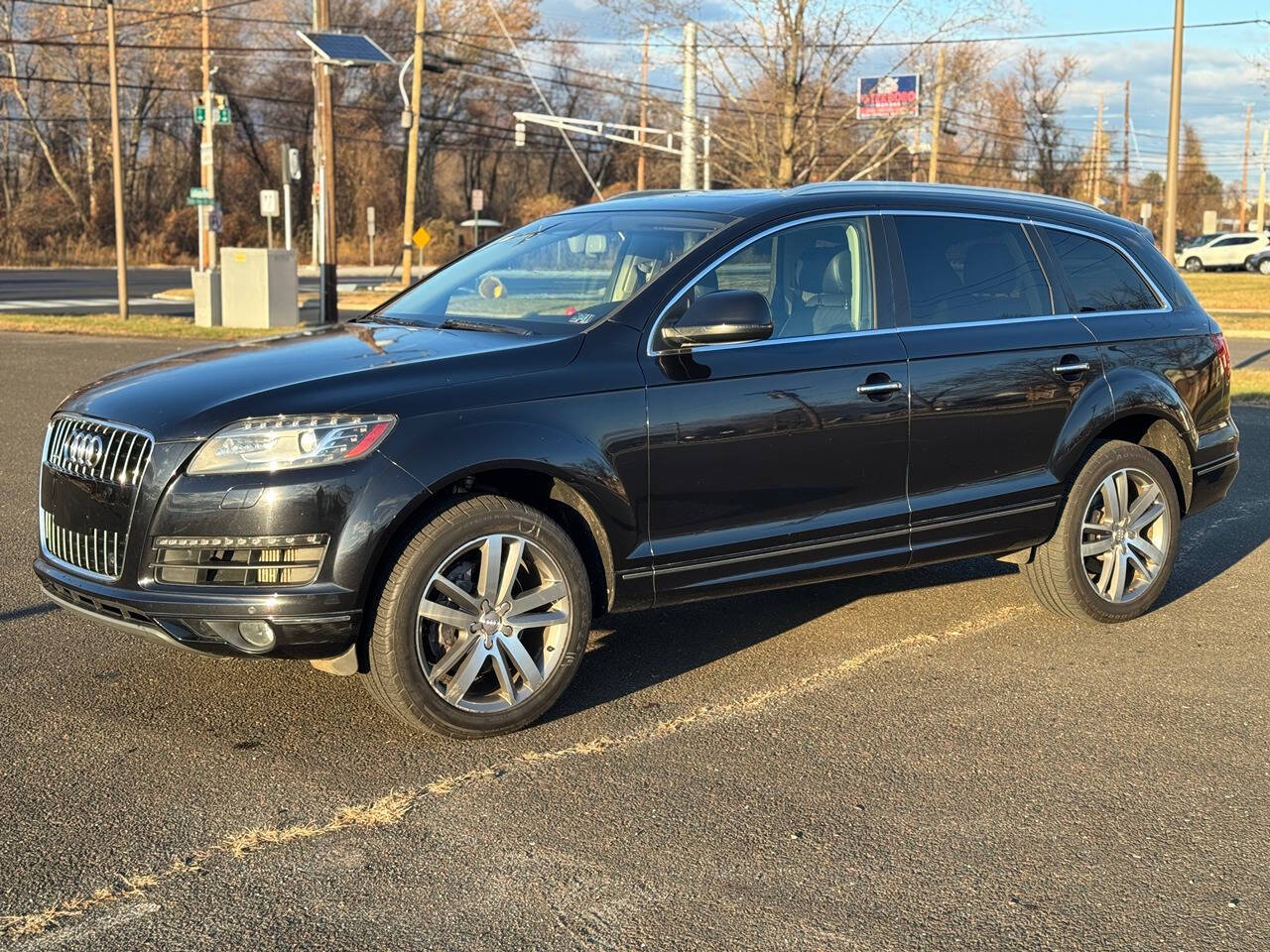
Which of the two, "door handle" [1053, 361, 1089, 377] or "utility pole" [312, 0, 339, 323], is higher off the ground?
"utility pole" [312, 0, 339, 323]

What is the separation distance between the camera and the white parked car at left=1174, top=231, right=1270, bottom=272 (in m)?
59.0

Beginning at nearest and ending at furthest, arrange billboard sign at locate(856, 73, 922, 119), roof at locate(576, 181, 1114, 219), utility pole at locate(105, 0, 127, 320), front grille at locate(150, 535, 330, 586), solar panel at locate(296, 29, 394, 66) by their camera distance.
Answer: front grille at locate(150, 535, 330, 586) → roof at locate(576, 181, 1114, 219) → solar panel at locate(296, 29, 394, 66) → utility pole at locate(105, 0, 127, 320) → billboard sign at locate(856, 73, 922, 119)

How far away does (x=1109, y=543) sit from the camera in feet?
20.5

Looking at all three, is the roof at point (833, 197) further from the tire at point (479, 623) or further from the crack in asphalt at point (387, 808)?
the crack in asphalt at point (387, 808)

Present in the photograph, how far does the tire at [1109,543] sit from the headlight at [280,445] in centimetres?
327

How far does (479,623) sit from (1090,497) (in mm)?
2986

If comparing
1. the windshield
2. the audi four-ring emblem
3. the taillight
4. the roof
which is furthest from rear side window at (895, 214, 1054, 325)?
the audi four-ring emblem

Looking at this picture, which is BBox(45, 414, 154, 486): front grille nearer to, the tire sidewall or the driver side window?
the driver side window

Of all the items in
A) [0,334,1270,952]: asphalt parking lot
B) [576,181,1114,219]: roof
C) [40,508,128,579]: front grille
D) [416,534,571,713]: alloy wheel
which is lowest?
[0,334,1270,952]: asphalt parking lot

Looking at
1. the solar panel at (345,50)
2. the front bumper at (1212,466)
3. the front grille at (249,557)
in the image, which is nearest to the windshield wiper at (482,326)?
the front grille at (249,557)

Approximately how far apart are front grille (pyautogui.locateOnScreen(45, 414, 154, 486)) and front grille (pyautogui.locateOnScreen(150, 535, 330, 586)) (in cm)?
28

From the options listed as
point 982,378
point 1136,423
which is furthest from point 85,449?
point 1136,423

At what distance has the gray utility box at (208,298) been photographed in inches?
944

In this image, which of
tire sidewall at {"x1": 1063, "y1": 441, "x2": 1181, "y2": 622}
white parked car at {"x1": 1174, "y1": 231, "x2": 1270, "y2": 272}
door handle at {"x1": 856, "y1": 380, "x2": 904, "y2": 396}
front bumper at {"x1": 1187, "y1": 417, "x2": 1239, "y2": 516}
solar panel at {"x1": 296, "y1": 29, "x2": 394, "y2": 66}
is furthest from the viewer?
white parked car at {"x1": 1174, "y1": 231, "x2": 1270, "y2": 272}
